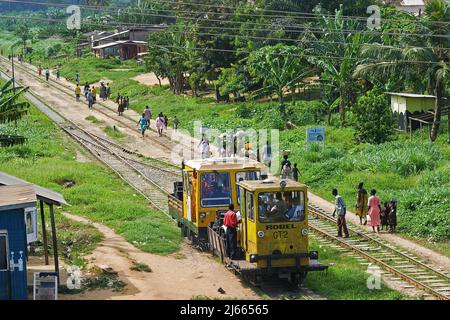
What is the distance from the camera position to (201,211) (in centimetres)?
2252

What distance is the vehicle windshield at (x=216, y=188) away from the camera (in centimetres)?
2219

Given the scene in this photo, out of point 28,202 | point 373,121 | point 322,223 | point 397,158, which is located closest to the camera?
point 28,202

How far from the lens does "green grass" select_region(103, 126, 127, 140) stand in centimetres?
4797

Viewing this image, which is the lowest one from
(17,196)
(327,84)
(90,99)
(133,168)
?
(90,99)

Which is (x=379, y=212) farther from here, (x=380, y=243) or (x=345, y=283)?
(x=345, y=283)

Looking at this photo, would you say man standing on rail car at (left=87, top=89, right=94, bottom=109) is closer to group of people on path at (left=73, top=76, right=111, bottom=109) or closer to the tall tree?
group of people on path at (left=73, top=76, right=111, bottom=109)

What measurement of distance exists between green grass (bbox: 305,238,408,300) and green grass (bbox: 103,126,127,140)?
88.7ft

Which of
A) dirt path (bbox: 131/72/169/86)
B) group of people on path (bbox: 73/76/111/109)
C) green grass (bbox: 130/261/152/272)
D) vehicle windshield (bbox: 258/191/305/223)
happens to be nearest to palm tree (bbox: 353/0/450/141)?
vehicle windshield (bbox: 258/191/305/223)

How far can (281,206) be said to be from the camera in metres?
18.9

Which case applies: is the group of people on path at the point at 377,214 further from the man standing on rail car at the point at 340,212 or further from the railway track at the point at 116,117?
the railway track at the point at 116,117

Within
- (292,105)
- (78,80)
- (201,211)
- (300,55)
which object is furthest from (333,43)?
(78,80)

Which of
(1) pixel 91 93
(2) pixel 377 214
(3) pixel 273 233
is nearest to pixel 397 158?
(2) pixel 377 214

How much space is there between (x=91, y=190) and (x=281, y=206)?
13.5 m
